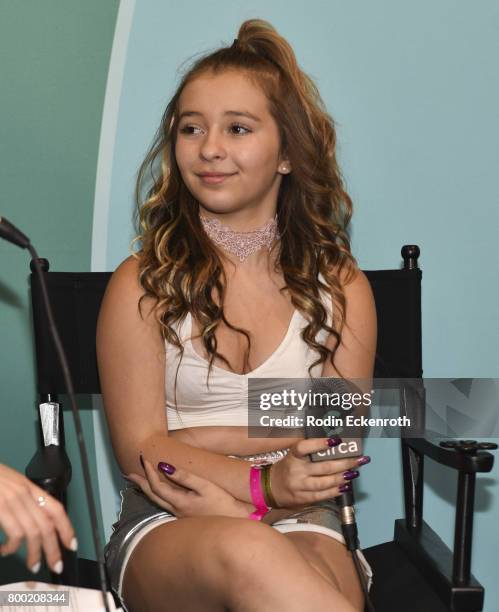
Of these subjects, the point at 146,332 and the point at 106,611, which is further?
the point at 146,332

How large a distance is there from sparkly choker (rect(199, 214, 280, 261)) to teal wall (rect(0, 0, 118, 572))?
370 mm

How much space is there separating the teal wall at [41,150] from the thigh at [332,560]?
0.71 m

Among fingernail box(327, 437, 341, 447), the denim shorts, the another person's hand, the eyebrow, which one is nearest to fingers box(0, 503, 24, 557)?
the another person's hand

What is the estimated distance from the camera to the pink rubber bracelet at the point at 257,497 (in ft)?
5.13

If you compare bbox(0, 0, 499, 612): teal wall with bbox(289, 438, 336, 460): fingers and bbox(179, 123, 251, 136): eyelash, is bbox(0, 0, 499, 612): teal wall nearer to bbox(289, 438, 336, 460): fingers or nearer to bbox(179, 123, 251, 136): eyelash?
bbox(179, 123, 251, 136): eyelash

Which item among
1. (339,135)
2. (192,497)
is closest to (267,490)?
(192,497)

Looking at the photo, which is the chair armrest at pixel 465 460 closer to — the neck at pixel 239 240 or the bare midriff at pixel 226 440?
the bare midriff at pixel 226 440

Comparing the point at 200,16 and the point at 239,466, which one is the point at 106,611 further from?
the point at 200,16

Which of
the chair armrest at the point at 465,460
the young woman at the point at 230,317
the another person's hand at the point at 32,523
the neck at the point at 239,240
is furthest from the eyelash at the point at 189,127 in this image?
the another person's hand at the point at 32,523

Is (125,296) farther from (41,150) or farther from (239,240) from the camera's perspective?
(41,150)

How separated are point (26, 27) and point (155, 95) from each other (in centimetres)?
29

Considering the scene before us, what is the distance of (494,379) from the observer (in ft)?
7.02

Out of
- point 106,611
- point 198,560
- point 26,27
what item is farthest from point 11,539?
point 26,27

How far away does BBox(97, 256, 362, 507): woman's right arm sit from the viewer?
160 centimetres
